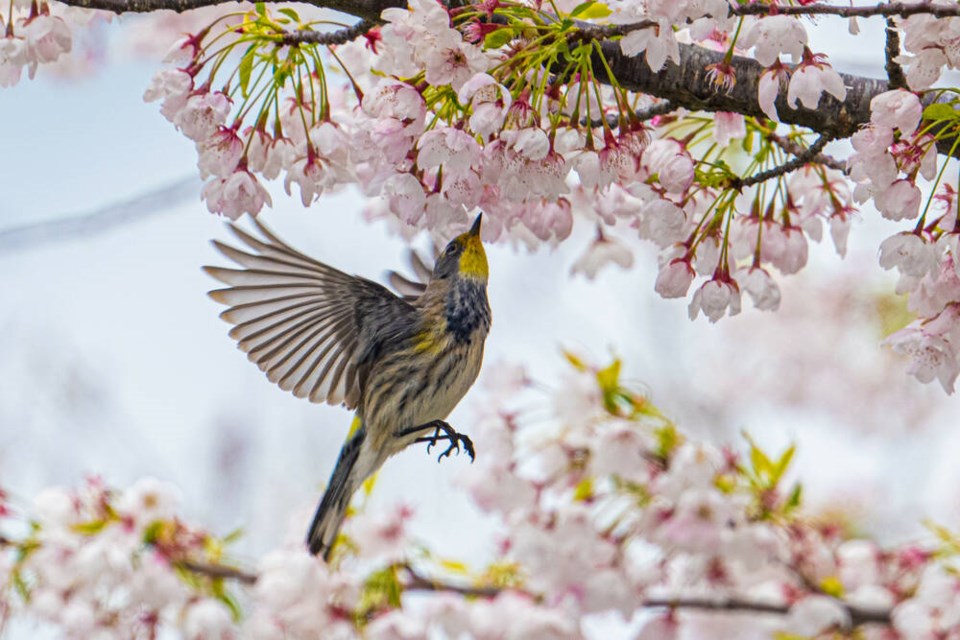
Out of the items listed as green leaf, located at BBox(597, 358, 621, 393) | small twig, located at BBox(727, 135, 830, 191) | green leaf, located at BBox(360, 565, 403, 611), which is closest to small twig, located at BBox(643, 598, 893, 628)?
green leaf, located at BBox(597, 358, 621, 393)

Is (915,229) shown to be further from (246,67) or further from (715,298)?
(246,67)

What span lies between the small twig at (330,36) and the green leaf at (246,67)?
0.23ft

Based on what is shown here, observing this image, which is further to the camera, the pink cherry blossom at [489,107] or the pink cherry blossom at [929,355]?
the pink cherry blossom at [929,355]

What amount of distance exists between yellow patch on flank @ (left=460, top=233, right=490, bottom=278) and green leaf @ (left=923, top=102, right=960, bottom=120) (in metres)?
1.47

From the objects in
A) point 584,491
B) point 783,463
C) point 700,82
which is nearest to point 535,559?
point 584,491

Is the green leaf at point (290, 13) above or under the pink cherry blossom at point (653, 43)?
under

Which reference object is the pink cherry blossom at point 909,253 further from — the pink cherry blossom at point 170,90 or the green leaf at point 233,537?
the green leaf at point 233,537

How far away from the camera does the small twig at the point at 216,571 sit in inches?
154

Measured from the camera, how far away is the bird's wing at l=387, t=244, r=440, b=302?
11.7ft

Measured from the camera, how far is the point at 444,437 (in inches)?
123

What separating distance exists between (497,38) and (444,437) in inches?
56.8

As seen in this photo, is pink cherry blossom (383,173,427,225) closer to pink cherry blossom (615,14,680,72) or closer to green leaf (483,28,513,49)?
green leaf (483,28,513,49)

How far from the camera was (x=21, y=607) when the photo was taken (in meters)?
3.93

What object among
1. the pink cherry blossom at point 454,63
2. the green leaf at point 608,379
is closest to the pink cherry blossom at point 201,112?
the pink cherry blossom at point 454,63
